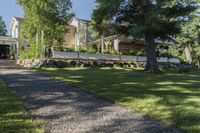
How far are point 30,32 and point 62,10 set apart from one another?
399 centimetres

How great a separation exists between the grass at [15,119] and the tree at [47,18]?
23.7 m

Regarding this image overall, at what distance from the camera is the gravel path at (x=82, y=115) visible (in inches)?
282

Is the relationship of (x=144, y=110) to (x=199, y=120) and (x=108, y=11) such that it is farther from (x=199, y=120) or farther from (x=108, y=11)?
(x=108, y=11)

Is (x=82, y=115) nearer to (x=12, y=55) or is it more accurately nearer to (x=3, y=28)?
(x=12, y=55)

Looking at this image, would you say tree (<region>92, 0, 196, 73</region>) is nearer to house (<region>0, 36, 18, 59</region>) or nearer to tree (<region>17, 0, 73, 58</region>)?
tree (<region>17, 0, 73, 58</region>)

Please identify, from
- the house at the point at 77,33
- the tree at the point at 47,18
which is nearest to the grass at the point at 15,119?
the tree at the point at 47,18

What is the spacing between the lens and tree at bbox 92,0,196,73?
23.1m

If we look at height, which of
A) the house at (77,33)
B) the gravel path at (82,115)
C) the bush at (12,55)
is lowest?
the gravel path at (82,115)

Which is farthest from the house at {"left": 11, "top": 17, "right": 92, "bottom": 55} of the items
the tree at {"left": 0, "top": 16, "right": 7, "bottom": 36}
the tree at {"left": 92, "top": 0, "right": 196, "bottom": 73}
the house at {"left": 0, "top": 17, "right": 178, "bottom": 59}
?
the tree at {"left": 0, "top": 16, "right": 7, "bottom": 36}

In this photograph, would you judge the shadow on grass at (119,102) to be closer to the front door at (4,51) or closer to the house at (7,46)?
the house at (7,46)

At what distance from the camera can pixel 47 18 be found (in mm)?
34594

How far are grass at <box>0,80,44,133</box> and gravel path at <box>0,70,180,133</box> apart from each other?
23 cm

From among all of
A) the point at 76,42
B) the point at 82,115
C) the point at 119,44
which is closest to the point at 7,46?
the point at 76,42

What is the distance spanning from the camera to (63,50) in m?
30.3
